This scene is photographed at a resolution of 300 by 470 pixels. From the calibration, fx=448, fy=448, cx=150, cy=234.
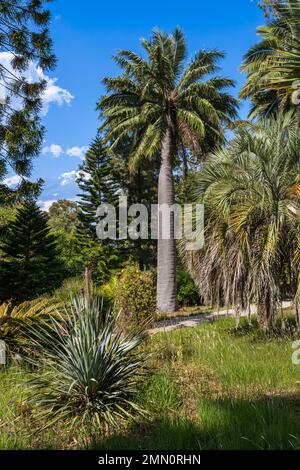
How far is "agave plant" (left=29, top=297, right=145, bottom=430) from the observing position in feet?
15.0

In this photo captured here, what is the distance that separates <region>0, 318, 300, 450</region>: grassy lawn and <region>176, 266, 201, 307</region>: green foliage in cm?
1497

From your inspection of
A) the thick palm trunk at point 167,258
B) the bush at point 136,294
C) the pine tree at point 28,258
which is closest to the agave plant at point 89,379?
the bush at point 136,294

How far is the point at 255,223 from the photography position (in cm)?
882

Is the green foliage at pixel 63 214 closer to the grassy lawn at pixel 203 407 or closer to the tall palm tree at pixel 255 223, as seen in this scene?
the tall palm tree at pixel 255 223

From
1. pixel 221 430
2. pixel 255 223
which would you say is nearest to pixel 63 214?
pixel 255 223

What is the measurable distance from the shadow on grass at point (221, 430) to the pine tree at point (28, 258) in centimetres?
1796

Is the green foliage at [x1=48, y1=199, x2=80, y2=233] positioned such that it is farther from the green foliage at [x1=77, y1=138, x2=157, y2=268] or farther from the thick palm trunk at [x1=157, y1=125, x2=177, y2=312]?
the thick palm trunk at [x1=157, y1=125, x2=177, y2=312]

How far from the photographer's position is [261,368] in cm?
615

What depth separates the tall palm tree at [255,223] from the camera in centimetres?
831

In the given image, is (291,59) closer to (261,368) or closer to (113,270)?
(261,368)

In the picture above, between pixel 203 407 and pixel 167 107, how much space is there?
17419 millimetres

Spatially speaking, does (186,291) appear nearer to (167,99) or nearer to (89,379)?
(167,99)

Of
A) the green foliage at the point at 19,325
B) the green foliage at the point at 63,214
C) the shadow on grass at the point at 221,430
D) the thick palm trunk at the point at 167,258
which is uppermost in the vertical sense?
the green foliage at the point at 63,214
